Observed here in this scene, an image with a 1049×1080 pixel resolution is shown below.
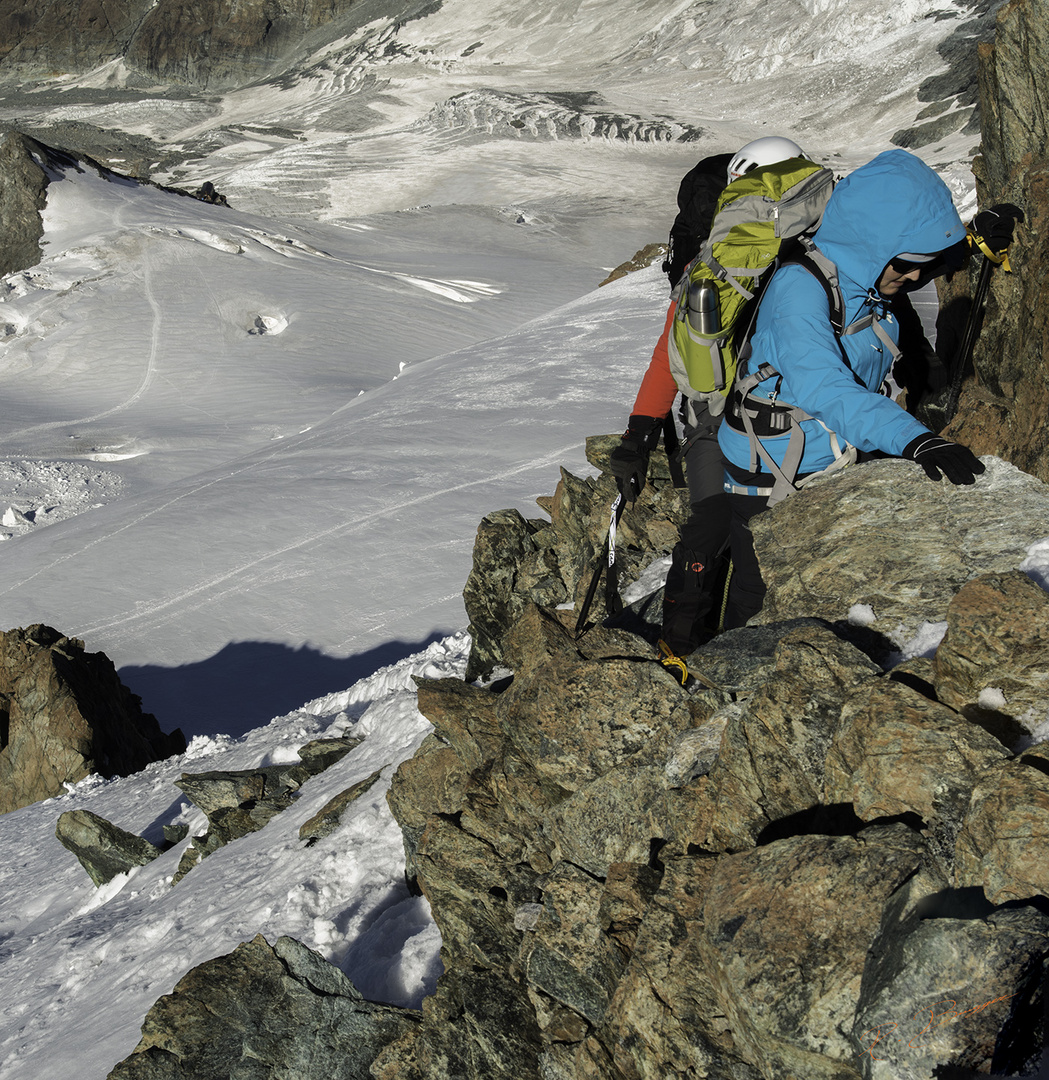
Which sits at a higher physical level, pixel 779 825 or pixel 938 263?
pixel 938 263

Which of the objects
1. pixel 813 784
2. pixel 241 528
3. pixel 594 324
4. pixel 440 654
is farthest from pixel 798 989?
pixel 594 324

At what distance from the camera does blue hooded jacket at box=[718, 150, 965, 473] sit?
240cm

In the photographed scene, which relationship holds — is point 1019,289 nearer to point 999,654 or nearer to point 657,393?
point 657,393

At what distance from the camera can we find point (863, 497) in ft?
10.0

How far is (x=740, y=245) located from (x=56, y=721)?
8.18m

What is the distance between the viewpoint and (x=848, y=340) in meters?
2.68

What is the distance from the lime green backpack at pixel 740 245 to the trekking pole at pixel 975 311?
2.31 ft

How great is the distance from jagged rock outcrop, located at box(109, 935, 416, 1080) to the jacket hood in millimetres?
2809

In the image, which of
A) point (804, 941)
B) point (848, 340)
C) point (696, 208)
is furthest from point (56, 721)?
point (804, 941)

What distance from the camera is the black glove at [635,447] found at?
3.72 m

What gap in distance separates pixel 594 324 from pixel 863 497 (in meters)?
16.6

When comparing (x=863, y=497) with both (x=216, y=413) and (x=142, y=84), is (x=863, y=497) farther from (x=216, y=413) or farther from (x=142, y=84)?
(x=142, y=84)

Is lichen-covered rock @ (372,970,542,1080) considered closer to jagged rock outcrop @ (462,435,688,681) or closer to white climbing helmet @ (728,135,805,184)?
jagged rock outcrop @ (462,435,688,681)

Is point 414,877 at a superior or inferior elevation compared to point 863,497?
inferior
